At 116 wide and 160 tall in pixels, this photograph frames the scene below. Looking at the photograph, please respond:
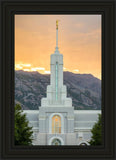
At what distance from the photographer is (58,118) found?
19609 mm

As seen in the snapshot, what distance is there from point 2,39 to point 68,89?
63.5 feet

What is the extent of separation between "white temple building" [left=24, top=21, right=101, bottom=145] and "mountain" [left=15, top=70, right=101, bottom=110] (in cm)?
106

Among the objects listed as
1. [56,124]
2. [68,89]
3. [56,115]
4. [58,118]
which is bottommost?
[56,124]

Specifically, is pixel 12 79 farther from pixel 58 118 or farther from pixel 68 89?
pixel 68 89

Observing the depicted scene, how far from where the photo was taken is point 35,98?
70.6 ft

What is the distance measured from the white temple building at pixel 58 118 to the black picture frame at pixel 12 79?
52.4ft

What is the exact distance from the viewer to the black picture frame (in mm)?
2695

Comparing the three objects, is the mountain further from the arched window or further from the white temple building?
the arched window

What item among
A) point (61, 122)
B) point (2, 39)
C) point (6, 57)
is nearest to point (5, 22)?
point (2, 39)

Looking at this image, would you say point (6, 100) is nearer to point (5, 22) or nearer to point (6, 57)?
point (6, 57)

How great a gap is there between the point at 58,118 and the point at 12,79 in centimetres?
1705

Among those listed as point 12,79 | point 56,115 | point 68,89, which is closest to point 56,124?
point 56,115

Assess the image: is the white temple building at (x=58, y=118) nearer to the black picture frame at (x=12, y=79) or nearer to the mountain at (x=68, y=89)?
the mountain at (x=68, y=89)

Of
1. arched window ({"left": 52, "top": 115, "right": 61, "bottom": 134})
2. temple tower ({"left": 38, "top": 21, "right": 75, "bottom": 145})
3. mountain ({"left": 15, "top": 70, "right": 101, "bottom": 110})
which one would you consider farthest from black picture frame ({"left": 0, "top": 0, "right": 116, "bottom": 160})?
mountain ({"left": 15, "top": 70, "right": 101, "bottom": 110})
